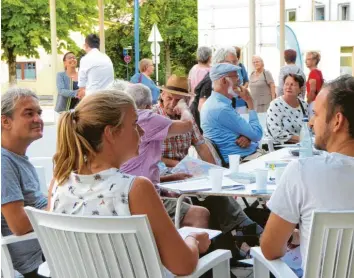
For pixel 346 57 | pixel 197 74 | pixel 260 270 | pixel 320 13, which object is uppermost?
pixel 320 13

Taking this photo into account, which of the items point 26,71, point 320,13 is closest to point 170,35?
point 320,13

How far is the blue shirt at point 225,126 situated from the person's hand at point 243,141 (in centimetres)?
2

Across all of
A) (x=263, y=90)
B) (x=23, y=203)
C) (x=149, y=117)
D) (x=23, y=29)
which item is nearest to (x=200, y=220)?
(x=149, y=117)

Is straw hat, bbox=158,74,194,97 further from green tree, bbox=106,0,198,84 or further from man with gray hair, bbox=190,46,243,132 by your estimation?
green tree, bbox=106,0,198,84

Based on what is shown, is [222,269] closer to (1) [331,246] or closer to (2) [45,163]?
(1) [331,246]

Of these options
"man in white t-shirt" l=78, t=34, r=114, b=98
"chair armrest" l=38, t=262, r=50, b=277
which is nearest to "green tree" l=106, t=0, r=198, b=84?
"man in white t-shirt" l=78, t=34, r=114, b=98

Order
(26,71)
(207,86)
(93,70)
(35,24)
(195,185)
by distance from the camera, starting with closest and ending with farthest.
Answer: (195,185) < (207,86) < (93,70) < (35,24) < (26,71)

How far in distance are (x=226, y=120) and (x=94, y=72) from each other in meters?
2.83

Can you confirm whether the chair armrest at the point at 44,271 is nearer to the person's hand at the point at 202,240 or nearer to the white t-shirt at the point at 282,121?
the person's hand at the point at 202,240

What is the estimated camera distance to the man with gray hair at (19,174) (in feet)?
8.28

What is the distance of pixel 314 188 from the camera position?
197 centimetres

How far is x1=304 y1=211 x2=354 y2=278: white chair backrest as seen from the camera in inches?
72.1

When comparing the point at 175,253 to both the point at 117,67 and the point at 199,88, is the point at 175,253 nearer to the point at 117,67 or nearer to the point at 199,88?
the point at 199,88

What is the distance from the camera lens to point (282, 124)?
17.2 ft
